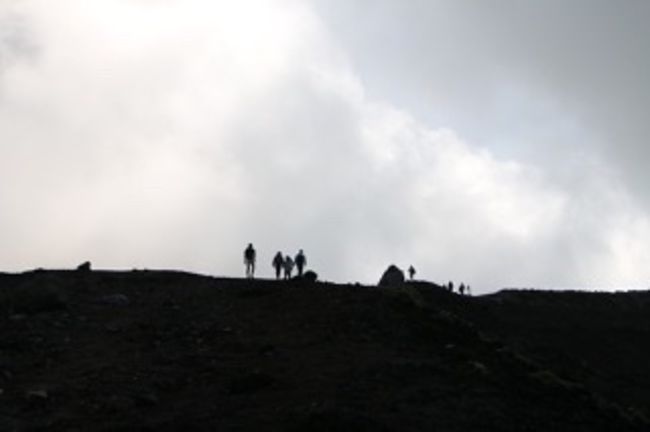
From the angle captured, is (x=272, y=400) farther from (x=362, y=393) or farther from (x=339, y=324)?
(x=339, y=324)

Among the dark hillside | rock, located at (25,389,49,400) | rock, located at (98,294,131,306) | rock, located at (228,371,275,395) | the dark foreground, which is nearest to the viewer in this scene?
the dark foreground

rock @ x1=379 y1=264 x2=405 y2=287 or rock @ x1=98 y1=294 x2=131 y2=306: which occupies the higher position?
rock @ x1=379 y1=264 x2=405 y2=287

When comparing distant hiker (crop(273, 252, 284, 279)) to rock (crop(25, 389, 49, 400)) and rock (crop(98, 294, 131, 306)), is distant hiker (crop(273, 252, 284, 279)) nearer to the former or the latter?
rock (crop(98, 294, 131, 306))

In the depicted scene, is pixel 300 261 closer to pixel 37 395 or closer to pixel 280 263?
pixel 280 263

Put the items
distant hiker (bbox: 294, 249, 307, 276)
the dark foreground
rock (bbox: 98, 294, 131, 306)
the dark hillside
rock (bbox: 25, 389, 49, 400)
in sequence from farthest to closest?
distant hiker (bbox: 294, 249, 307, 276)
the dark hillside
rock (bbox: 98, 294, 131, 306)
rock (bbox: 25, 389, 49, 400)
the dark foreground

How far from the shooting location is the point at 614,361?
5509 cm

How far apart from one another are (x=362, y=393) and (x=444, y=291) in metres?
29.1

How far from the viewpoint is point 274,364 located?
125ft

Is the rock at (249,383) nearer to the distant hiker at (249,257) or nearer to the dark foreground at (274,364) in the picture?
the dark foreground at (274,364)

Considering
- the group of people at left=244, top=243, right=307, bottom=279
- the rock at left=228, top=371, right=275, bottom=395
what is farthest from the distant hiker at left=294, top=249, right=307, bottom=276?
the rock at left=228, top=371, right=275, bottom=395

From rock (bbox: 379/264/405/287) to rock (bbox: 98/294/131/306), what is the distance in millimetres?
17092

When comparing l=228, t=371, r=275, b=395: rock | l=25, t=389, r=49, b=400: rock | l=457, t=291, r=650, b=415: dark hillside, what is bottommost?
l=25, t=389, r=49, b=400: rock

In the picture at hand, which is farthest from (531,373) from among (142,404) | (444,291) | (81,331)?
(444,291)

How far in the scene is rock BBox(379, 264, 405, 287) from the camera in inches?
2420
